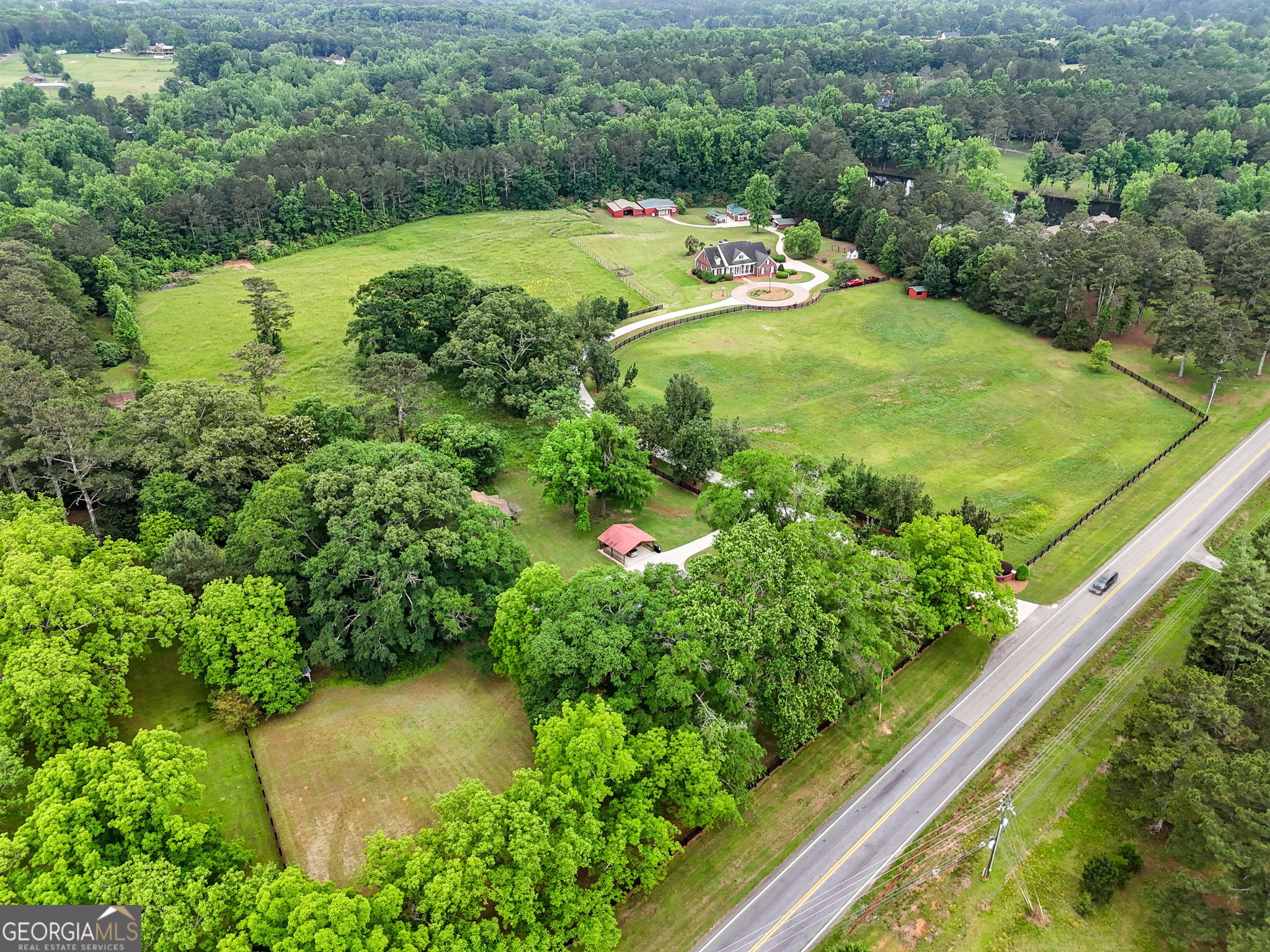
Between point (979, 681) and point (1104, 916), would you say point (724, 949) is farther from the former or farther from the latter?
point (979, 681)

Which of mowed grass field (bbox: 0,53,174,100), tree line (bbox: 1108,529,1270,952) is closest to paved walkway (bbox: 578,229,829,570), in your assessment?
tree line (bbox: 1108,529,1270,952)

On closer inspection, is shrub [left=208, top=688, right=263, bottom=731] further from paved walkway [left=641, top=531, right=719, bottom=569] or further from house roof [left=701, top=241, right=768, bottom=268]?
house roof [left=701, top=241, right=768, bottom=268]

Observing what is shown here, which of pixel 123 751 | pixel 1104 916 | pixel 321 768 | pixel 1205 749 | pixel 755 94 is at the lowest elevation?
pixel 321 768

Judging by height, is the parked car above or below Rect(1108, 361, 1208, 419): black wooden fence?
below

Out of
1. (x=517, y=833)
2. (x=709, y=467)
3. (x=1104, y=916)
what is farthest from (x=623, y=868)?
(x=709, y=467)

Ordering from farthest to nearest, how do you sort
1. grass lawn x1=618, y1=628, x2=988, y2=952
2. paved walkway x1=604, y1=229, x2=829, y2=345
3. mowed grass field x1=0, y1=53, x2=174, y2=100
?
1. mowed grass field x1=0, y1=53, x2=174, y2=100
2. paved walkway x1=604, y1=229, x2=829, y2=345
3. grass lawn x1=618, y1=628, x2=988, y2=952

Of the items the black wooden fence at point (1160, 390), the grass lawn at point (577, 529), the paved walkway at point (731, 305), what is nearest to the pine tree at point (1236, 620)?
the grass lawn at point (577, 529)

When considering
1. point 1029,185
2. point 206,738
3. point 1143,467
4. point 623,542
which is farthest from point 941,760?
point 1029,185
